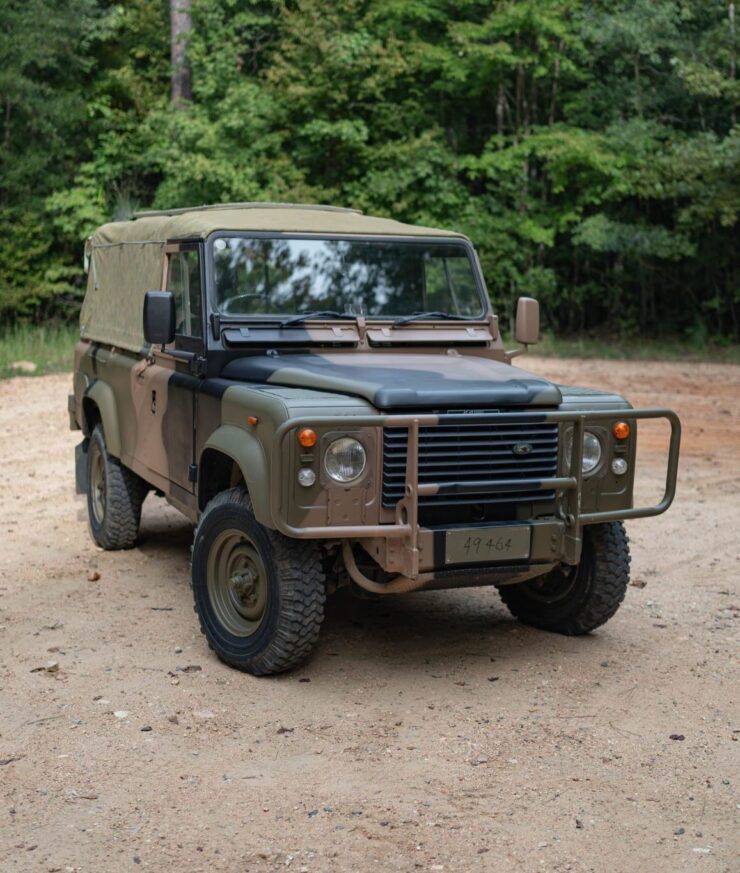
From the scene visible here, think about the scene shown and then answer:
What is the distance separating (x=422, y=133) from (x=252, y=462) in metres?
18.8

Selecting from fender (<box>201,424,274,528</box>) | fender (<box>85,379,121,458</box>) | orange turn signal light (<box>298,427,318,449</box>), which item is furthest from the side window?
orange turn signal light (<box>298,427,318,449</box>)

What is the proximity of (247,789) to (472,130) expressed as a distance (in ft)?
73.2

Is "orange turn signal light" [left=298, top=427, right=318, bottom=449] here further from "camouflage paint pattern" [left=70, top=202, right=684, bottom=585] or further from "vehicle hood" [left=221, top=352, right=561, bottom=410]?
"vehicle hood" [left=221, top=352, right=561, bottom=410]

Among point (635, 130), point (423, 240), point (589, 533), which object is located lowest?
point (589, 533)

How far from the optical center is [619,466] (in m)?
5.43

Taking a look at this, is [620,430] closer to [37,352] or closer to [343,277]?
[343,277]

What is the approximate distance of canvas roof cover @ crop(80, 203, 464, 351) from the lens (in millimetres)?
6309

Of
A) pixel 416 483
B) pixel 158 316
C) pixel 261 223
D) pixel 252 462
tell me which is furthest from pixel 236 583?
pixel 261 223

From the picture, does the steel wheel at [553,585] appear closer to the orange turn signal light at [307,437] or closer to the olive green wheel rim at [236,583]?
the olive green wheel rim at [236,583]

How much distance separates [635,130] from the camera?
21.1m

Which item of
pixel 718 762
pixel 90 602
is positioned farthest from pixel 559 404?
pixel 90 602

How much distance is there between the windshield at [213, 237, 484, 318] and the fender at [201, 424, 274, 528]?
0.89 m

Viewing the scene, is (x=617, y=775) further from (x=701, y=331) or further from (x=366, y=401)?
(x=701, y=331)

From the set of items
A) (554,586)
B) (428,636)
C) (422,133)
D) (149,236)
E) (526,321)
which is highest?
(422,133)
